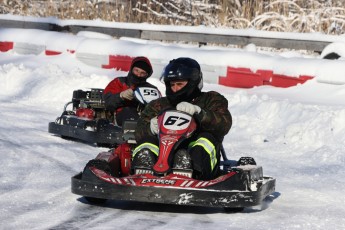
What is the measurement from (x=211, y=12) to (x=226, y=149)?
9035 mm

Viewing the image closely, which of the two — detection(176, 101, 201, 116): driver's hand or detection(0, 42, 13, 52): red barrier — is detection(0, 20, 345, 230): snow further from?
detection(0, 42, 13, 52): red barrier

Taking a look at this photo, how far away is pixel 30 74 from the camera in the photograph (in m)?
14.1

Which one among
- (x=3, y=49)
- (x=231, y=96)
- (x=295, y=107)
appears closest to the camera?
(x=295, y=107)

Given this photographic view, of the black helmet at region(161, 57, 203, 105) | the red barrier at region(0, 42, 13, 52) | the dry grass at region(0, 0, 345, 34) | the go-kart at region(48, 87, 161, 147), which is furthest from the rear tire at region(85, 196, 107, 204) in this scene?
the red barrier at region(0, 42, 13, 52)

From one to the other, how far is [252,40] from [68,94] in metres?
3.68

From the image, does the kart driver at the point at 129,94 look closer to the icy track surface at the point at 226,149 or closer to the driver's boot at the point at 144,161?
the icy track surface at the point at 226,149

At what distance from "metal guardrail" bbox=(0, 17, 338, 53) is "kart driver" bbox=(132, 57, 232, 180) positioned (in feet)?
24.8

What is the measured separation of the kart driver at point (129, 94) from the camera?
9.52 metres

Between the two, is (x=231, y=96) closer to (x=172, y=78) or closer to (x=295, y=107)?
(x=295, y=107)

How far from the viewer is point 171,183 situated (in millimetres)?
6141

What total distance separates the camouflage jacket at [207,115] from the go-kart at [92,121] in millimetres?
1943

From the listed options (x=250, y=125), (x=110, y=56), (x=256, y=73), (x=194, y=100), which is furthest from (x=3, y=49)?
(x=194, y=100)

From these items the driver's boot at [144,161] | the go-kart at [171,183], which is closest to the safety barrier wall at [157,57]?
the go-kart at [171,183]

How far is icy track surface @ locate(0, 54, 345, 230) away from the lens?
6.05 m
